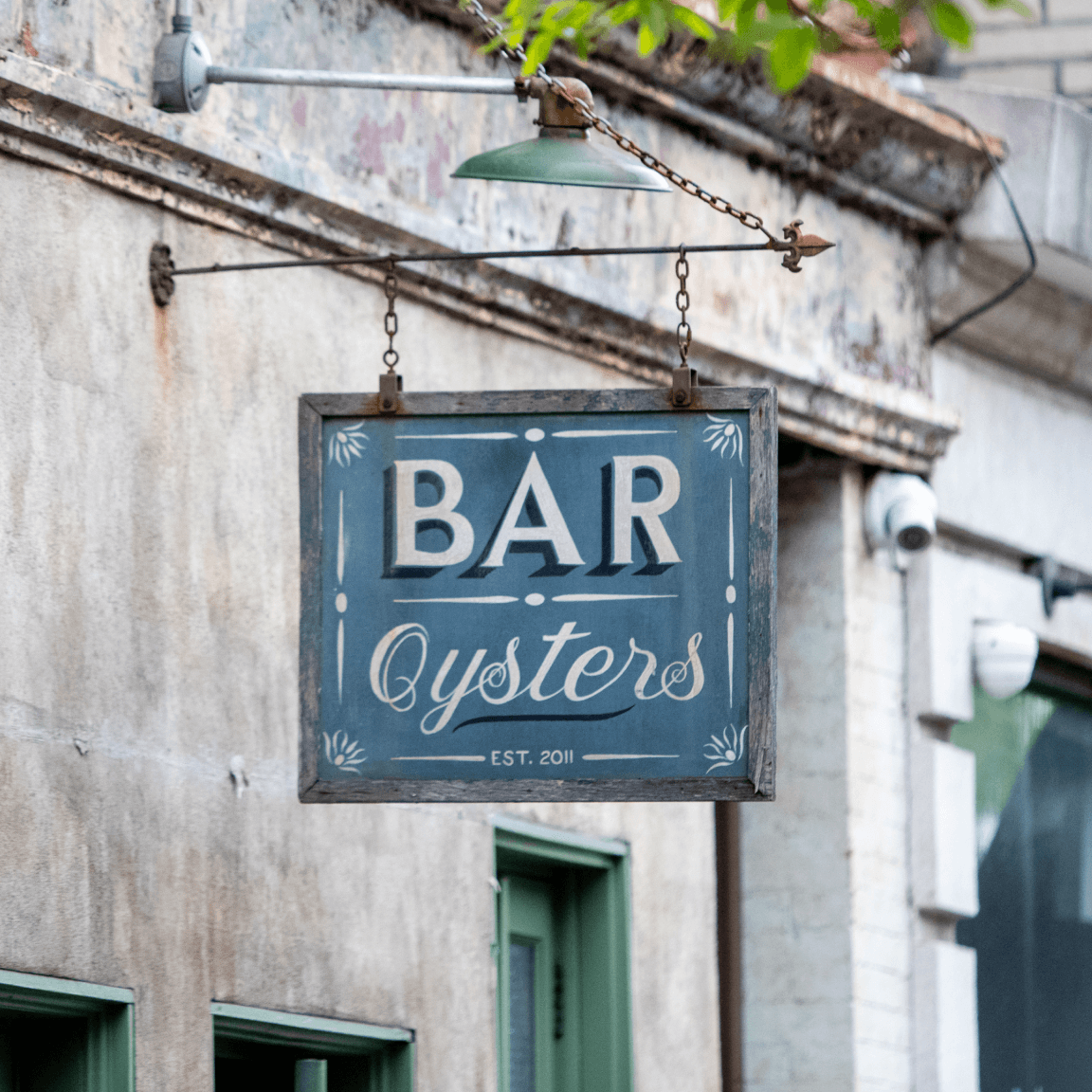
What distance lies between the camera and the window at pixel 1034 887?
31.3 feet

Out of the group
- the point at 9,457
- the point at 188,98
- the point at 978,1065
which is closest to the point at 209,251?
the point at 188,98

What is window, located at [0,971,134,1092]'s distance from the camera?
18.2ft

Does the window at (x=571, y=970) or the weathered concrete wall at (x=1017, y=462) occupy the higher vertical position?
the weathered concrete wall at (x=1017, y=462)

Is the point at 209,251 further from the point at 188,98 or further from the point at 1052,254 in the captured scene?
the point at 1052,254

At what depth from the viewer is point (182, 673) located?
236 inches

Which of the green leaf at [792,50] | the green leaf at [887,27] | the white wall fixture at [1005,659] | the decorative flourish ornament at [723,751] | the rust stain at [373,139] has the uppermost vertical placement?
the rust stain at [373,139]

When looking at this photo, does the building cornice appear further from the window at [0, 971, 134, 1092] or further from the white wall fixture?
the window at [0, 971, 134, 1092]

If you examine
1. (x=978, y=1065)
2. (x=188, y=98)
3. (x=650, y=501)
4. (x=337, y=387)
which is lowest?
(x=978, y=1065)

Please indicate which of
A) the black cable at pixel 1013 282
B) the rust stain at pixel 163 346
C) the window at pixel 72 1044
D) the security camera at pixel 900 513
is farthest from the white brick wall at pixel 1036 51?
the window at pixel 72 1044

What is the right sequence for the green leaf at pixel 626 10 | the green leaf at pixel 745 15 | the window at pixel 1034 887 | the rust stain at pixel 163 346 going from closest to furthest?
1. the green leaf at pixel 745 15
2. the green leaf at pixel 626 10
3. the rust stain at pixel 163 346
4. the window at pixel 1034 887

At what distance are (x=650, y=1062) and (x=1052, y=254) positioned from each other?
3753 millimetres

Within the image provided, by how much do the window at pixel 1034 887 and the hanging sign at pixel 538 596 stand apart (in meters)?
4.53

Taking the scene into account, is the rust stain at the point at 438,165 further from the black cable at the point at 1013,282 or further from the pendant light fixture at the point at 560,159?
the black cable at the point at 1013,282

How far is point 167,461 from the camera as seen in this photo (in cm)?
604
